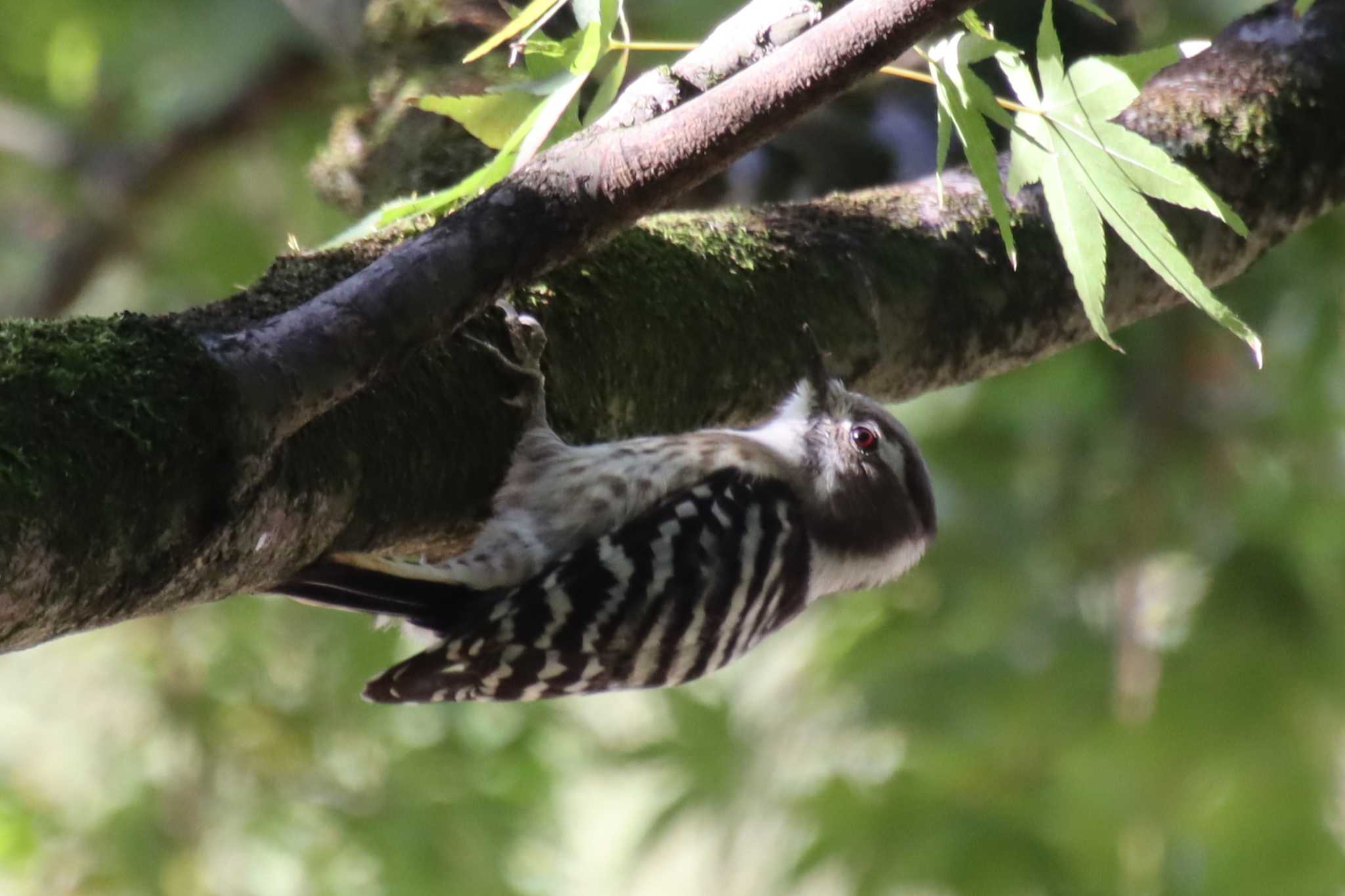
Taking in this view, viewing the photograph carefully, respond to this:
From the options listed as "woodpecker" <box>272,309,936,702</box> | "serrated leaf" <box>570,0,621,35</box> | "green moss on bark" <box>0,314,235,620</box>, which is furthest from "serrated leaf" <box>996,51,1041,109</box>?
"green moss on bark" <box>0,314,235,620</box>

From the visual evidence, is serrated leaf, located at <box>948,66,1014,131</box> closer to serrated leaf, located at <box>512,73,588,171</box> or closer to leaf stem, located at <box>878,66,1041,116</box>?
leaf stem, located at <box>878,66,1041,116</box>

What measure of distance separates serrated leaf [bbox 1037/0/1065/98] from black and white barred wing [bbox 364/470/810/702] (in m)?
1.36

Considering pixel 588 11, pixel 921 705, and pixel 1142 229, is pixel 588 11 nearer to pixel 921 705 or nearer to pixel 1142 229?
pixel 1142 229

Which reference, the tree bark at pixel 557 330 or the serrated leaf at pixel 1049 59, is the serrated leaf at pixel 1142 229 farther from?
the tree bark at pixel 557 330

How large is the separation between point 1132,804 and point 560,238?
144 inches

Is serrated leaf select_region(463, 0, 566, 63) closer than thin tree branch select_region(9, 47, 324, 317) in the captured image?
Yes

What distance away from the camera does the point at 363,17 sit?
13.4 ft

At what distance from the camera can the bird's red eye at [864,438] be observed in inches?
151

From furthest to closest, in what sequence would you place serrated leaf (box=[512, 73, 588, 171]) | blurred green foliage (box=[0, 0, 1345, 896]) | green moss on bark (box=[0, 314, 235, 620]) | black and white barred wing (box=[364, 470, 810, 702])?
1. blurred green foliage (box=[0, 0, 1345, 896])
2. black and white barred wing (box=[364, 470, 810, 702])
3. serrated leaf (box=[512, 73, 588, 171])
4. green moss on bark (box=[0, 314, 235, 620])

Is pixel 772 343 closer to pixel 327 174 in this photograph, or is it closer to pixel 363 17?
pixel 327 174

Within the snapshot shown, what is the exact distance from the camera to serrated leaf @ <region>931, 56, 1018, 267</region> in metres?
2.00

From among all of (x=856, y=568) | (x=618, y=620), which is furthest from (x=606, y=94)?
(x=856, y=568)

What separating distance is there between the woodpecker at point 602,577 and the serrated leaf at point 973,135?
2.93 feet

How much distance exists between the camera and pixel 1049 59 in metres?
2.03
